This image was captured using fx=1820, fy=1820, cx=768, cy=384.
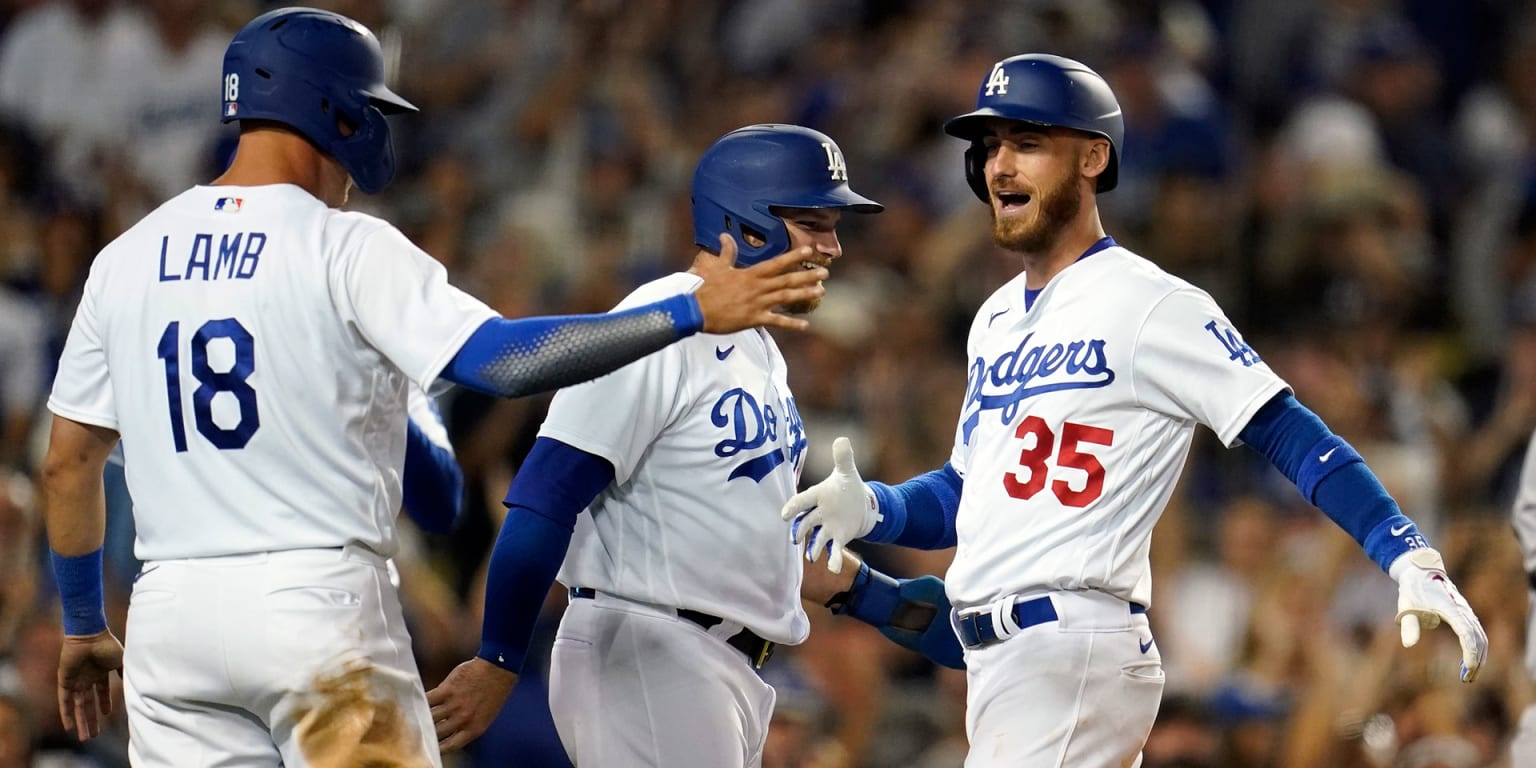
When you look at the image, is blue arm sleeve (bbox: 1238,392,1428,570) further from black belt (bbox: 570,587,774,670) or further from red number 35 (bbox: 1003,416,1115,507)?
black belt (bbox: 570,587,774,670)

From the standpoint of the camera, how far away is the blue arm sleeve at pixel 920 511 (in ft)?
14.8

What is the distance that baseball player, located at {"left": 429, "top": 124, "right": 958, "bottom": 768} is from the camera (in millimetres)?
4047

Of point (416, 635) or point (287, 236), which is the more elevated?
point (287, 236)

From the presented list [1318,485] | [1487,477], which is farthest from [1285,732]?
[1318,485]

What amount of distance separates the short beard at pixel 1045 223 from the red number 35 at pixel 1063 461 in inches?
18.5

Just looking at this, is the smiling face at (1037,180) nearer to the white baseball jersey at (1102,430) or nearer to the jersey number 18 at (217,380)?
the white baseball jersey at (1102,430)

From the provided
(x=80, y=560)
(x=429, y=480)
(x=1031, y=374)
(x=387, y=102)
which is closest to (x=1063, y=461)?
(x=1031, y=374)

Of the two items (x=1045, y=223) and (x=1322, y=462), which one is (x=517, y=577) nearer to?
(x=1045, y=223)

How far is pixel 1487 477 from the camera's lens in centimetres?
795

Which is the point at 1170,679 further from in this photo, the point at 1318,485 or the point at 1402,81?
the point at 1402,81

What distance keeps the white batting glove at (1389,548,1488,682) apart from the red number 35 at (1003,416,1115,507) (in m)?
0.65

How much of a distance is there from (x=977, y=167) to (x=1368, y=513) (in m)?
1.40

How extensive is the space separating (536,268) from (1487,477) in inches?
168

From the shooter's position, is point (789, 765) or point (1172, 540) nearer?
point (789, 765)
